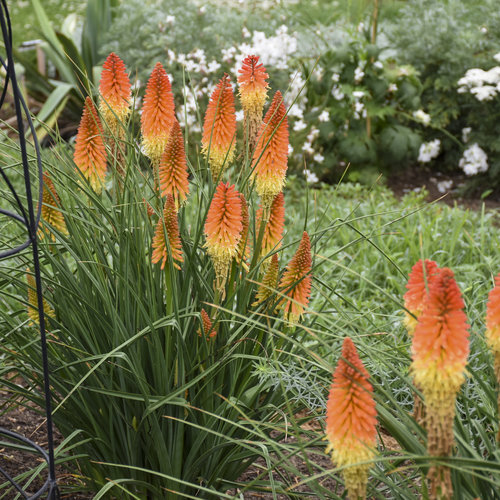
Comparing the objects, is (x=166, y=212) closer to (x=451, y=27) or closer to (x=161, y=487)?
(x=161, y=487)

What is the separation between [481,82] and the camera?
6.25 meters

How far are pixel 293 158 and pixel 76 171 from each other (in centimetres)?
442

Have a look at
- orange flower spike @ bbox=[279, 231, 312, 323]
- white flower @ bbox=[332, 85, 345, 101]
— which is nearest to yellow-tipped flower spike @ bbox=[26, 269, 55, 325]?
orange flower spike @ bbox=[279, 231, 312, 323]

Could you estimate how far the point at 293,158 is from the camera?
671 centimetres

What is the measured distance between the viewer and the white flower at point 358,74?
21.2 ft

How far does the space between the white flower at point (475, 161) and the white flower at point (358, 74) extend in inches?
50.3

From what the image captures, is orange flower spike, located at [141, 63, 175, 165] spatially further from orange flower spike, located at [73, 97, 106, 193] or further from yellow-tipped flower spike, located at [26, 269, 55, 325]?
yellow-tipped flower spike, located at [26, 269, 55, 325]

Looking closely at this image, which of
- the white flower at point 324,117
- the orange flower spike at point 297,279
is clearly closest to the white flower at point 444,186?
the white flower at point 324,117

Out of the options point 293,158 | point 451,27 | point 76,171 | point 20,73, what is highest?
point 76,171

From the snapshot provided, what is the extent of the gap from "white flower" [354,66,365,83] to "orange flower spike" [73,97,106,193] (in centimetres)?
448

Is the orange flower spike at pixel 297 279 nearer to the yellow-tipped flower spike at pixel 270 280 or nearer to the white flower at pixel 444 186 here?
the yellow-tipped flower spike at pixel 270 280

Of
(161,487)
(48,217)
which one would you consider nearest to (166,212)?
(48,217)

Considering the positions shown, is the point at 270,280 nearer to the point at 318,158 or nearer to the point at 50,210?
the point at 50,210

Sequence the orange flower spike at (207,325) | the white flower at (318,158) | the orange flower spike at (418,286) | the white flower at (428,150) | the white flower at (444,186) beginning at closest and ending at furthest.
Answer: the orange flower spike at (418,286) < the orange flower spike at (207,325) < the white flower at (318,158) < the white flower at (444,186) < the white flower at (428,150)
